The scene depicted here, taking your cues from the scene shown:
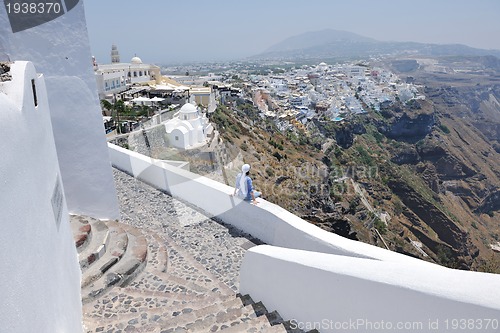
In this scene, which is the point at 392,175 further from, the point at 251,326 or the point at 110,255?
the point at 251,326

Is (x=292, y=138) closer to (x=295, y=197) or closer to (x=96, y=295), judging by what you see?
(x=295, y=197)

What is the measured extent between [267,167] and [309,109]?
129 ft

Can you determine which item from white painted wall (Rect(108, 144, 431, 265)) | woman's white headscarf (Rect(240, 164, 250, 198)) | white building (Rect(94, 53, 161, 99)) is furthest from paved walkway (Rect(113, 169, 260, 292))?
white building (Rect(94, 53, 161, 99))

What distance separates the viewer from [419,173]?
51.3 m

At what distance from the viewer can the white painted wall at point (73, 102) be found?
14.0ft

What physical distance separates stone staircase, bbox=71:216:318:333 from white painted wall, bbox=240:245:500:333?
0.28 metres

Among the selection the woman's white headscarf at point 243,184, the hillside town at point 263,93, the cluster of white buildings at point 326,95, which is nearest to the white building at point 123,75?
the hillside town at point 263,93

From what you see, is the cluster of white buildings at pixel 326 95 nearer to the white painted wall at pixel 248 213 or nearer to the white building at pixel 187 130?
the white building at pixel 187 130

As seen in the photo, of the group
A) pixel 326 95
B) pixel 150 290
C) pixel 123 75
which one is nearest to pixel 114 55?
pixel 123 75

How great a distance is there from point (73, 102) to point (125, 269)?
2.18 metres

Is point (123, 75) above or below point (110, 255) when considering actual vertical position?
above

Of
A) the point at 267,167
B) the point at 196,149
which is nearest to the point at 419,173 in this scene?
the point at 267,167

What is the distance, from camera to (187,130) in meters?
21.8

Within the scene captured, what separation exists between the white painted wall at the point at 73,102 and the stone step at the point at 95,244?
1.39 ft
